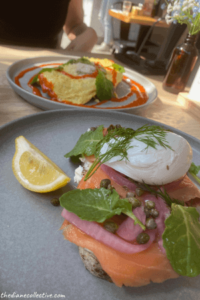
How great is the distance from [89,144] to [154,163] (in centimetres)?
43

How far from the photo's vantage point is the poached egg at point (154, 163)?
1063mm

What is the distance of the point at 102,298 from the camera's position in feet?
2.59

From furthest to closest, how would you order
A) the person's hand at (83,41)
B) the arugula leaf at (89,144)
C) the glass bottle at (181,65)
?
the person's hand at (83,41) → the glass bottle at (181,65) → the arugula leaf at (89,144)

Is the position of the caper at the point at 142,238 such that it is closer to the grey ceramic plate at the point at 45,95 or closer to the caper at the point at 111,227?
the caper at the point at 111,227

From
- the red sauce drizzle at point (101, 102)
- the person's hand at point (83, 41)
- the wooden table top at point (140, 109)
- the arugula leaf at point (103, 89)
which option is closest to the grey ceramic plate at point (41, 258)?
the wooden table top at point (140, 109)

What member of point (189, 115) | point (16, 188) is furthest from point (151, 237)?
point (189, 115)

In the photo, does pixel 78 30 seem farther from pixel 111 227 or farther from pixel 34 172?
pixel 111 227

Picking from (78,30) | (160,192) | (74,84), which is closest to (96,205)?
(160,192)

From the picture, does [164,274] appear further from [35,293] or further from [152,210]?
[35,293]

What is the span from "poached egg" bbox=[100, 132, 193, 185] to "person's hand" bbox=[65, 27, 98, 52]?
3489 millimetres

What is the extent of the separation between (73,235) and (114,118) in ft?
3.54

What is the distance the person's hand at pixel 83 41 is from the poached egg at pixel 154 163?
3489 millimetres

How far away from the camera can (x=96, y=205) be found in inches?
36.3

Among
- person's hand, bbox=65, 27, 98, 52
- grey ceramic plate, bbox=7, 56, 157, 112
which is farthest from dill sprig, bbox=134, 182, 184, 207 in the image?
person's hand, bbox=65, 27, 98, 52
